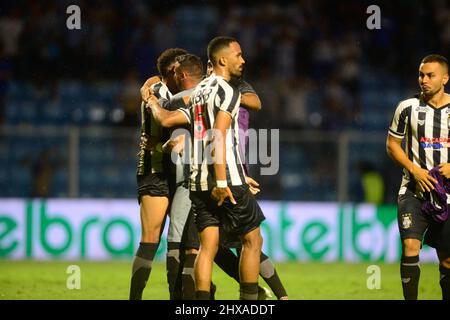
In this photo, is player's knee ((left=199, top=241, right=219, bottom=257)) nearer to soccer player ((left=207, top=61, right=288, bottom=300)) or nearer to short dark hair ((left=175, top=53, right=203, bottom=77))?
soccer player ((left=207, top=61, right=288, bottom=300))

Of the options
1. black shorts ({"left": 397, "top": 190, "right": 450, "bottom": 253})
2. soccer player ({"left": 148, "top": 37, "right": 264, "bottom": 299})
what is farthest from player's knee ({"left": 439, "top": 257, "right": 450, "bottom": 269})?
soccer player ({"left": 148, "top": 37, "right": 264, "bottom": 299})

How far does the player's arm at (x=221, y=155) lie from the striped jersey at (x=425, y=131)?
73.2 inches

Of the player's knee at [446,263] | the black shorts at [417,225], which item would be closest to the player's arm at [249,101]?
the black shorts at [417,225]

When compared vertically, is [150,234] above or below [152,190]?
below

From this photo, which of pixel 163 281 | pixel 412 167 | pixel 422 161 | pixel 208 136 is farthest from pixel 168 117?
pixel 163 281

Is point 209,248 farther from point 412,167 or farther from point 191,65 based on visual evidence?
point 412,167

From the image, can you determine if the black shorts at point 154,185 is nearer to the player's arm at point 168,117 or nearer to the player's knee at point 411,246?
the player's arm at point 168,117

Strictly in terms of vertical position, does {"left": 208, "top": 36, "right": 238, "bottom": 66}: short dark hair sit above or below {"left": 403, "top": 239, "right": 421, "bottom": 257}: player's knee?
above

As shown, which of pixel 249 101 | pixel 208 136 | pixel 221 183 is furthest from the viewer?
pixel 249 101

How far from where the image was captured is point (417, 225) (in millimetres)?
7973

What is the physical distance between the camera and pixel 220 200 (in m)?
7.18

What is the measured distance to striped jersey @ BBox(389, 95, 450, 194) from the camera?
8.05 metres

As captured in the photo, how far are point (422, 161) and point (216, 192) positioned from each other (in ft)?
6.60

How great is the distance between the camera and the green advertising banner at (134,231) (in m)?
13.3
